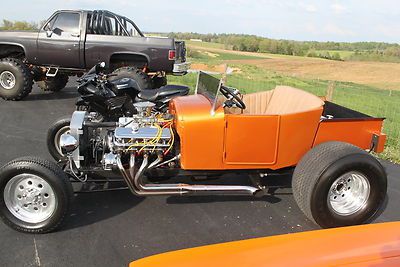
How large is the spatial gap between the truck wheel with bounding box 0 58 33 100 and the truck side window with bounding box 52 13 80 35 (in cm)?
136

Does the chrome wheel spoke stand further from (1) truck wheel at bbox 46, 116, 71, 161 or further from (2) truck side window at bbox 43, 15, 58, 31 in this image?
(2) truck side window at bbox 43, 15, 58, 31

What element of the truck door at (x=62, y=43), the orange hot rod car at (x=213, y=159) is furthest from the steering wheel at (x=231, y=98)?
the truck door at (x=62, y=43)

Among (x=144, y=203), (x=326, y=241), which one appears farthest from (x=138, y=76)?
(x=326, y=241)

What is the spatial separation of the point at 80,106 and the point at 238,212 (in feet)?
9.71

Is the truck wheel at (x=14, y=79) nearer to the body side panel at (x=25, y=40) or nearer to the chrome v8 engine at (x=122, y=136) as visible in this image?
the body side panel at (x=25, y=40)

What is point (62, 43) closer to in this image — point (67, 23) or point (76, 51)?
point (76, 51)

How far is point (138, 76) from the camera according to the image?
30.2 ft

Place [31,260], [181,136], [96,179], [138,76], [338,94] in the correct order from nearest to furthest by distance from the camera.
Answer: [31,260] → [181,136] → [96,179] → [138,76] → [338,94]

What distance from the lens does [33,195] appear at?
3.69 m

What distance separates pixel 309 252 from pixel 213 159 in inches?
76.1

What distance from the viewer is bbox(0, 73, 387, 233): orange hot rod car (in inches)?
145

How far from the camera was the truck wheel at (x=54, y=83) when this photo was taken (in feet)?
37.0

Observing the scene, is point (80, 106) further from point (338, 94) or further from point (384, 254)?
point (338, 94)

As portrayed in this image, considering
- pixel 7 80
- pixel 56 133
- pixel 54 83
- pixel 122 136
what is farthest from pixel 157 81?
pixel 122 136
